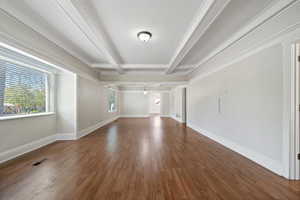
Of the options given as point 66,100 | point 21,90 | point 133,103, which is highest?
point 21,90

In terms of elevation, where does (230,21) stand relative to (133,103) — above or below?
above

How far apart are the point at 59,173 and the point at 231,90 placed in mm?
4236

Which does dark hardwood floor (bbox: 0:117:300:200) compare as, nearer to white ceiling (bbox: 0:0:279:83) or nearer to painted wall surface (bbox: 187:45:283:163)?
painted wall surface (bbox: 187:45:283:163)

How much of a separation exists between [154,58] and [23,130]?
13.6 ft

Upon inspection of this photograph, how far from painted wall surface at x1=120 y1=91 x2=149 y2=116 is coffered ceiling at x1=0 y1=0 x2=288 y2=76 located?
308 inches

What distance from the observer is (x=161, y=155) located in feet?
10.6

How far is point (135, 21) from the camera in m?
2.62

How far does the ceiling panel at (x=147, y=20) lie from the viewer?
7.09 feet

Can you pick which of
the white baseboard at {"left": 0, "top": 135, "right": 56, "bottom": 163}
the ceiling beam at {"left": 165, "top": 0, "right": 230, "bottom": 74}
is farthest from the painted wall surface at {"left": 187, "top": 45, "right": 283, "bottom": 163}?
the white baseboard at {"left": 0, "top": 135, "right": 56, "bottom": 163}

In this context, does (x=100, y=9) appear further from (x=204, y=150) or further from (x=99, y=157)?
(x=204, y=150)

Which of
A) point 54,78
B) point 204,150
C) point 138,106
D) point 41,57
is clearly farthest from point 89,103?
point 138,106

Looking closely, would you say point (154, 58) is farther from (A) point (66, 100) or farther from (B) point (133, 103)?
(B) point (133, 103)

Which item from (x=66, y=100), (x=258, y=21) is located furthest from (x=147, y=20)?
(x=66, y=100)

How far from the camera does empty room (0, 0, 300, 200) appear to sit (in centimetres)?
205
